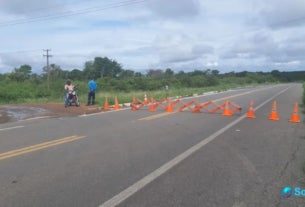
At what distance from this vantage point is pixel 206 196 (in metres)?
6.57

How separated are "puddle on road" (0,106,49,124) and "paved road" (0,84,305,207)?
5.55 m

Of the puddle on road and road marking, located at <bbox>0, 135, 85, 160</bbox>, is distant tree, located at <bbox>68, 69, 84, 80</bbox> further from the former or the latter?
road marking, located at <bbox>0, 135, 85, 160</bbox>

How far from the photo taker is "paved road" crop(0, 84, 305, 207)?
21.3ft

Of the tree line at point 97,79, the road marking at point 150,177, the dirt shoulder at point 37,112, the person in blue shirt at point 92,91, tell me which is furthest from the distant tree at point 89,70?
the road marking at point 150,177

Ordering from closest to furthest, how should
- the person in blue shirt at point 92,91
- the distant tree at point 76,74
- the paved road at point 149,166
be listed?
the paved road at point 149,166 → the person in blue shirt at point 92,91 → the distant tree at point 76,74

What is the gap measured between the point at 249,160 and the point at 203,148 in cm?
167

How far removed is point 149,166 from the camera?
8570 millimetres

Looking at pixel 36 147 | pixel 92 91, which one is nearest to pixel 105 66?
pixel 92 91

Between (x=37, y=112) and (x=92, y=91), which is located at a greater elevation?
(x=92, y=91)

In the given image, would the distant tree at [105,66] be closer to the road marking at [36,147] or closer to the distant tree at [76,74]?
the distant tree at [76,74]

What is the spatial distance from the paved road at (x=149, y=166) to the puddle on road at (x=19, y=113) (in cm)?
555

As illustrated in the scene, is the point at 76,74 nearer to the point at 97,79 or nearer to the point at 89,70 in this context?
Answer: the point at 89,70

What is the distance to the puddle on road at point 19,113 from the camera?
2006 cm

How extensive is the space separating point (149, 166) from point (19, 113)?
14964 mm
